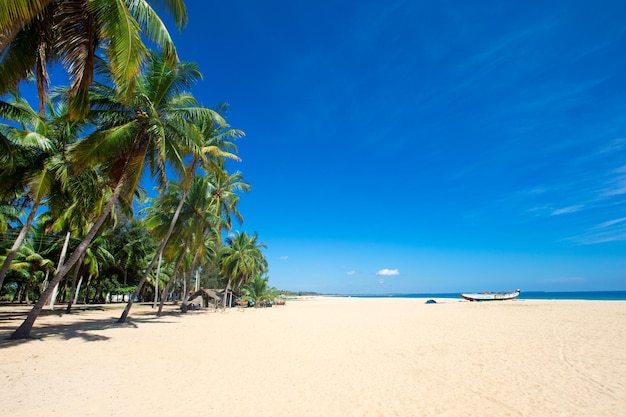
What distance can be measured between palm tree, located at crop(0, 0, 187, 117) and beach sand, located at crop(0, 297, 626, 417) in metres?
5.36

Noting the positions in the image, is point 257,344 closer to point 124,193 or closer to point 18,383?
point 18,383

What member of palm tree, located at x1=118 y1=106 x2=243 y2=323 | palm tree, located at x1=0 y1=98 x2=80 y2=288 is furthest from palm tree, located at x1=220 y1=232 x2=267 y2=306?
palm tree, located at x1=0 y1=98 x2=80 y2=288

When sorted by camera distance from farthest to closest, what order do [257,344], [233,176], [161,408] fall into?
[233,176] → [257,344] → [161,408]

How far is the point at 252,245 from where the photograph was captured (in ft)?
112

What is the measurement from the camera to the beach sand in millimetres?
4789

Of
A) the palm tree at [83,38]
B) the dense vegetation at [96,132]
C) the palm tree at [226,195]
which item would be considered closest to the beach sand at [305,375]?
the dense vegetation at [96,132]

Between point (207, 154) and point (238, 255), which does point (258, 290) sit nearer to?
point (238, 255)

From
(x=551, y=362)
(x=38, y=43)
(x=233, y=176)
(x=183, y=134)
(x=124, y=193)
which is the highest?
(x=233, y=176)

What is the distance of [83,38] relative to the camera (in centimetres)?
579

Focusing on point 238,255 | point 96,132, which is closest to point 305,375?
point 96,132

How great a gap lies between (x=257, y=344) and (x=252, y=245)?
24381mm

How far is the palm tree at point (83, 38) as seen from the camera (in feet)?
17.4

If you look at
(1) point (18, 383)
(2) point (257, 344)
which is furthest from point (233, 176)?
(1) point (18, 383)

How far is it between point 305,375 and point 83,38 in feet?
26.6
